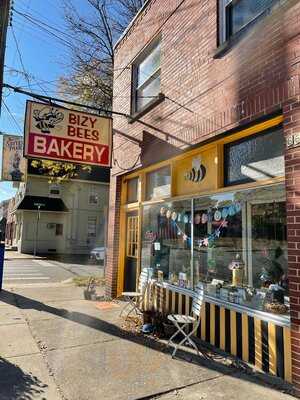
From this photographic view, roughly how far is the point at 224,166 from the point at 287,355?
2892 mm

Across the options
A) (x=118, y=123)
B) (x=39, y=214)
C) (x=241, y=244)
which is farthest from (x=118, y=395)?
(x=39, y=214)

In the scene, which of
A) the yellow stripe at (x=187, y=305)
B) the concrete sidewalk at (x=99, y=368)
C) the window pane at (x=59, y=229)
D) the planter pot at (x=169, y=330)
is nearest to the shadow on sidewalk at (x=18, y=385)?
the concrete sidewalk at (x=99, y=368)

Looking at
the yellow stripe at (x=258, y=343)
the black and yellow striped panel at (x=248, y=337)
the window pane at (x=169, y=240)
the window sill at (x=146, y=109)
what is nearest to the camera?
the black and yellow striped panel at (x=248, y=337)

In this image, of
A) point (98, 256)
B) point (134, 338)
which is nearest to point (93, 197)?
point (98, 256)

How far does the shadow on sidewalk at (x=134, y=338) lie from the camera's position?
14.8ft

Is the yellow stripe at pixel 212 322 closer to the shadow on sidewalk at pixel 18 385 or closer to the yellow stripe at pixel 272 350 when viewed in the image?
the yellow stripe at pixel 272 350

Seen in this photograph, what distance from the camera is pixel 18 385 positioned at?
13.7ft

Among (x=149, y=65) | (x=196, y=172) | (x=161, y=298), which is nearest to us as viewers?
(x=196, y=172)

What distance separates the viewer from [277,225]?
511 centimetres

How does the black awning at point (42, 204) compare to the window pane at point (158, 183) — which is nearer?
the window pane at point (158, 183)

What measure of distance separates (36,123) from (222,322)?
504cm

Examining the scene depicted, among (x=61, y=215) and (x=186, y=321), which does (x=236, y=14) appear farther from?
(x=61, y=215)

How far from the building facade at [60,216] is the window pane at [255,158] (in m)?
23.5

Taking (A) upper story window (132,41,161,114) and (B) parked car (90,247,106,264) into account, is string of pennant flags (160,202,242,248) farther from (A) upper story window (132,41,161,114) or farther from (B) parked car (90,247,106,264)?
(B) parked car (90,247,106,264)
